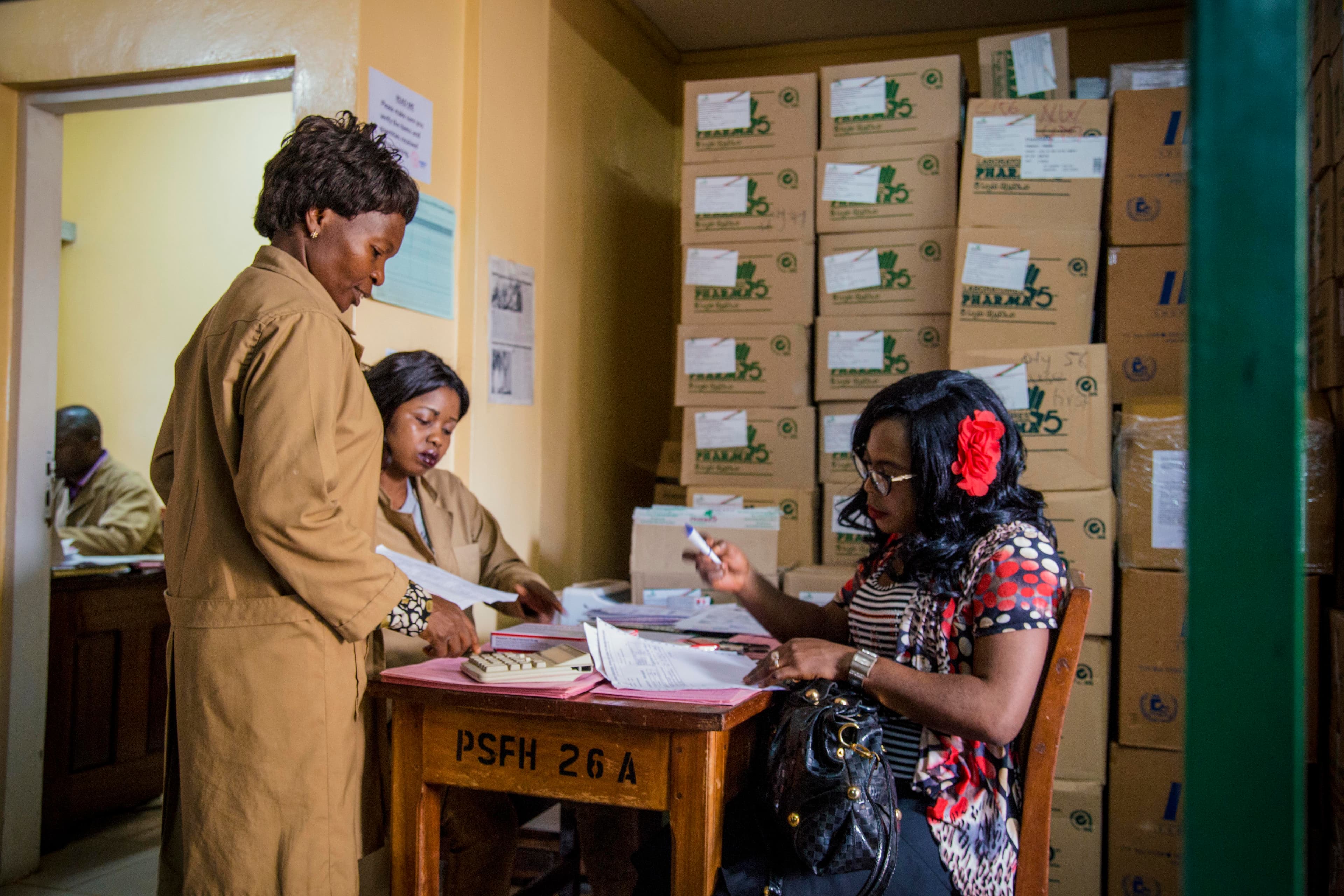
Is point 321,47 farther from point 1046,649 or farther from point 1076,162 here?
point 1046,649

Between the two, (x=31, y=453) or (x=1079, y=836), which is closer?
(x=1079, y=836)

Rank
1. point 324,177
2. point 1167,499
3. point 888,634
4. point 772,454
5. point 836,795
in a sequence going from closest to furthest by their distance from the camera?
1. point 836,795
2. point 324,177
3. point 888,634
4. point 1167,499
5. point 772,454

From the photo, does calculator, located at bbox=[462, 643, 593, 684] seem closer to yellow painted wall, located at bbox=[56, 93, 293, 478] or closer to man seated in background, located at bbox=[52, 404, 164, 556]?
man seated in background, located at bbox=[52, 404, 164, 556]

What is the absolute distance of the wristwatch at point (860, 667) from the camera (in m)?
1.56

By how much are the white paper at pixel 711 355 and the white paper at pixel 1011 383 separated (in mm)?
807

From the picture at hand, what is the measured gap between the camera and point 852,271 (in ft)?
10.2

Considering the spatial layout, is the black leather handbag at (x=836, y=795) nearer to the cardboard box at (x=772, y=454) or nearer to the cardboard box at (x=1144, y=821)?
the cardboard box at (x=1144, y=821)

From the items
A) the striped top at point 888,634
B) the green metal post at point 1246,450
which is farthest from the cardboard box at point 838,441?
the green metal post at point 1246,450

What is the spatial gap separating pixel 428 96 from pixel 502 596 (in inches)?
62.8

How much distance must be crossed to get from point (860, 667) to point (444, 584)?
869 millimetres

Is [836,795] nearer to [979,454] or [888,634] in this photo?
[888,634]

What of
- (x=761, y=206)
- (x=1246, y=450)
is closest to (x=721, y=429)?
(x=761, y=206)

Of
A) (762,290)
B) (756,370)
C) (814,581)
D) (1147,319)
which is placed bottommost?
(814,581)

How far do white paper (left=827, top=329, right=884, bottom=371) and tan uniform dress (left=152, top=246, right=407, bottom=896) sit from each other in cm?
186
